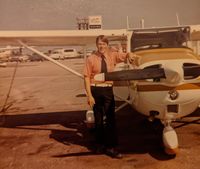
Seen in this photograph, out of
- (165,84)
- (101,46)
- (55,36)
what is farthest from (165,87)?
(55,36)

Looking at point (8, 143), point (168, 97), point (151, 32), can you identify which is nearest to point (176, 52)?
point (168, 97)

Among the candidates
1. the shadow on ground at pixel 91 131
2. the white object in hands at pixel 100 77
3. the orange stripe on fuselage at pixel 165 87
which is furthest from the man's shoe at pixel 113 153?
the white object in hands at pixel 100 77

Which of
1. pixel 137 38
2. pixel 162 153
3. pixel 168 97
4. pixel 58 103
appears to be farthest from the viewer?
pixel 58 103

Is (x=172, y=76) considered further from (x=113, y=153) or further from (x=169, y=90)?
(x=113, y=153)

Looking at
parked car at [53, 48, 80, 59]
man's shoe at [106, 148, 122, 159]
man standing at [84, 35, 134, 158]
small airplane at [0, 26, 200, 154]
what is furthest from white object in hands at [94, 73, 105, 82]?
parked car at [53, 48, 80, 59]

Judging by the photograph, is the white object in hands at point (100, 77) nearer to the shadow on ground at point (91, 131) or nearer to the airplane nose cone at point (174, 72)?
the airplane nose cone at point (174, 72)

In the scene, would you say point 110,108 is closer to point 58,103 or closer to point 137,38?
point 137,38

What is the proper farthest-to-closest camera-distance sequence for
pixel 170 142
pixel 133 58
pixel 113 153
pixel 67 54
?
1. pixel 67 54
2. pixel 133 58
3. pixel 113 153
4. pixel 170 142
